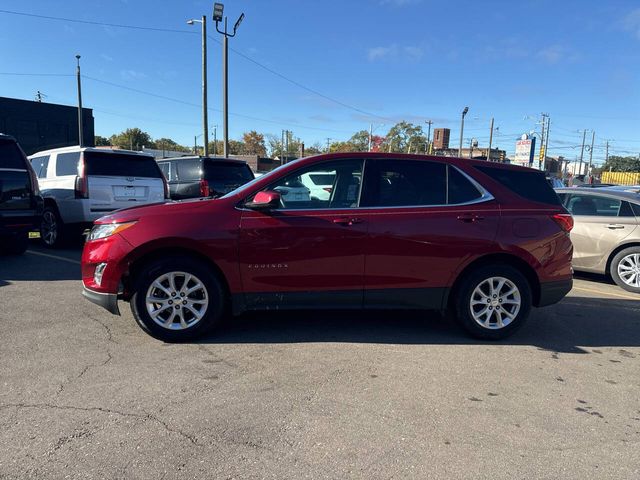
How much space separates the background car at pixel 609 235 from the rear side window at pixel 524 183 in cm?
335

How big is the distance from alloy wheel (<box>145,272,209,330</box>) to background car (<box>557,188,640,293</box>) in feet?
20.6

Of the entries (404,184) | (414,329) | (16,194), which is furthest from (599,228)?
(16,194)

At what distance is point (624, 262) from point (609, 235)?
47cm

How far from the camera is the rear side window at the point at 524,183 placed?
15.5 feet

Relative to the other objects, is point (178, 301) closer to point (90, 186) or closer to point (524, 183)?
point (524, 183)

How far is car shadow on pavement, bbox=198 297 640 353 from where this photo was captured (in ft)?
15.0

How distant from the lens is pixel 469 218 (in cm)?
452

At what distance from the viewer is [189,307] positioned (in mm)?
4328

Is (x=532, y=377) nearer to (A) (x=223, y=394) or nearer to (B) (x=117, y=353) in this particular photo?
(A) (x=223, y=394)

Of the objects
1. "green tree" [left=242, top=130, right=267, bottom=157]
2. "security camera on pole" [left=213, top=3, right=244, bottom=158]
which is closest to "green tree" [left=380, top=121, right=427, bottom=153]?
"green tree" [left=242, top=130, right=267, bottom=157]

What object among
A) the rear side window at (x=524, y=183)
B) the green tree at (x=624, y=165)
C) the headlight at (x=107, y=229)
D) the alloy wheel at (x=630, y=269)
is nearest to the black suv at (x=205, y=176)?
the headlight at (x=107, y=229)

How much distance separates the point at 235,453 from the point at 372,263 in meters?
2.23

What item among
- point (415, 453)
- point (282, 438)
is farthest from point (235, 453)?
point (415, 453)

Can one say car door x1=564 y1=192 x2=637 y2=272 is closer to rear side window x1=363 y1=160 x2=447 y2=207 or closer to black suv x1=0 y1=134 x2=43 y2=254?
rear side window x1=363 y1=160 x2=447 y2=207
